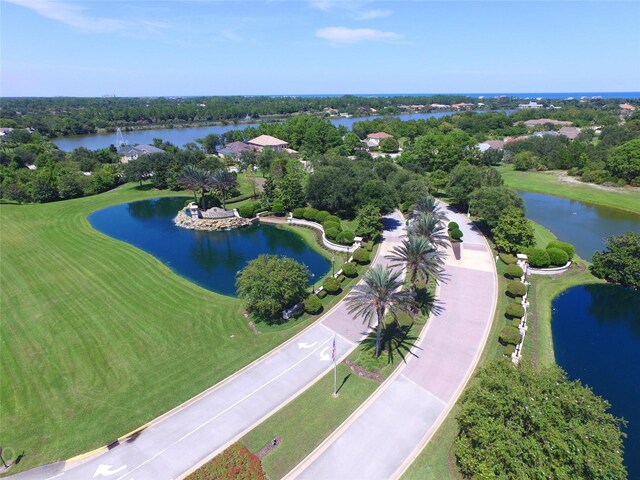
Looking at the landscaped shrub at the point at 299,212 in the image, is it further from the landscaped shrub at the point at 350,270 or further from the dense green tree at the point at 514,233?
the dense green tree at the point at 514,233

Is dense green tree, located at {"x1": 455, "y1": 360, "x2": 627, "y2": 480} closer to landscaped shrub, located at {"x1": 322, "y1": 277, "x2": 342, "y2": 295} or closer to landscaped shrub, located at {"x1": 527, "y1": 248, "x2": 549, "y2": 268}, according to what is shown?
landscaped shrub, located at {"x1": 322, "y1": 277, "x2": 342, "y2": 295}

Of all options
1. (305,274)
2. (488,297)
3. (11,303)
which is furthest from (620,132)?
(11,303)

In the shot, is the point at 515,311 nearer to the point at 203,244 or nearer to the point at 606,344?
the point at 606,344

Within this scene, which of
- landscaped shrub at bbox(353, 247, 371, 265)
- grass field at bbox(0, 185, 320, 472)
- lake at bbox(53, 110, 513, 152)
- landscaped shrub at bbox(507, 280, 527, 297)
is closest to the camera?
grass field at bbox(0, 185, 320, 472)

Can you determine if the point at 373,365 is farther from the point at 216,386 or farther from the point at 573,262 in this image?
the point at 573,262

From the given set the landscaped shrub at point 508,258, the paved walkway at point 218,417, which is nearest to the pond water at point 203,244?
the paved walkway at point 218,417

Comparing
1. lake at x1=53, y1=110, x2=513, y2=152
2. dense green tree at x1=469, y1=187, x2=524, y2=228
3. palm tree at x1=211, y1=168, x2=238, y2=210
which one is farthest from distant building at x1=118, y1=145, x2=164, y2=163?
dense green tree at x1=469, y1=187, x2=524, y2=228
